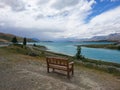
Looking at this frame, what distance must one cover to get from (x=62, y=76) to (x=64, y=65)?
0.86 meters

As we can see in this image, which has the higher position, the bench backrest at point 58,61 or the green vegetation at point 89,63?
the bench backrest at point 58,61

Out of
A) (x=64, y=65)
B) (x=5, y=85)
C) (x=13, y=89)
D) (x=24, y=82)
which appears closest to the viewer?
(x=13, y=89)

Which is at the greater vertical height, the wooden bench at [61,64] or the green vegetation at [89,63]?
the wooden bench at [61,64]

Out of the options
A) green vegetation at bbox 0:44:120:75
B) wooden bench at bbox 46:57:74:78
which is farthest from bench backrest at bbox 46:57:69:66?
green vegetation at bbox 0:44:120:75

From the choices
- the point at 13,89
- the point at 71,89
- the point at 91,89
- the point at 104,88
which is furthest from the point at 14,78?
the point at 104,88

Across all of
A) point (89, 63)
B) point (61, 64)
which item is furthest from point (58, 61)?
point (89, 63)

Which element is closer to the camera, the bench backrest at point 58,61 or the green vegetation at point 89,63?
the bench backrest at point 58,61

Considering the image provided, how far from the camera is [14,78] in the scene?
30.8 ft

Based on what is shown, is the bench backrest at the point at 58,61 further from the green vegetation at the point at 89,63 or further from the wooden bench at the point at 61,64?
the green vegetation at the point at 89,63

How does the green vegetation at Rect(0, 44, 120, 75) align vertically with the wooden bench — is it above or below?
below

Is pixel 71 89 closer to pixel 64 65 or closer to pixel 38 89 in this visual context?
pixel 38 89

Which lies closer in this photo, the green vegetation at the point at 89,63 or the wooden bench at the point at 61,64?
the wooden bench at the point at 61,64

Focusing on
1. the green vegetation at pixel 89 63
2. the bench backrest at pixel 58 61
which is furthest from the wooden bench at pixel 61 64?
the green vegetation at pixel 89 63

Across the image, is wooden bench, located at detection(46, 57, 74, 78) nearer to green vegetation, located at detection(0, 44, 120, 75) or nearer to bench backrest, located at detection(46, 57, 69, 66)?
bench backrest, located at detection(46, 57, 69, 66)
